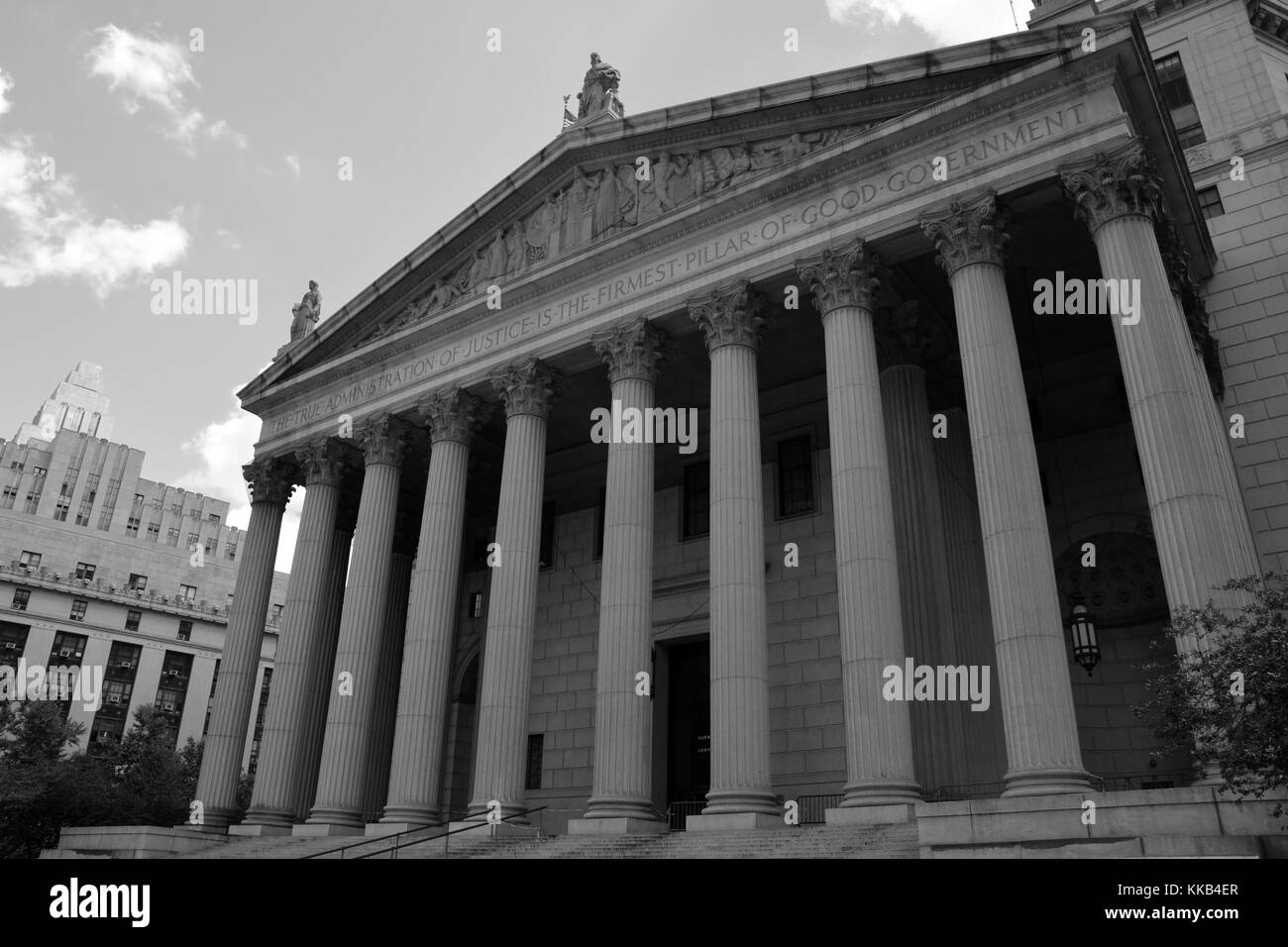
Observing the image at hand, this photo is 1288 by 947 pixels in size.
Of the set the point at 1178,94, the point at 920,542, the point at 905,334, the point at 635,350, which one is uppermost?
the point at 1178,94

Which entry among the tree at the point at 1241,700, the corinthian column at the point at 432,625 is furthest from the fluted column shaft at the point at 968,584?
the corinthian column at the point at 432,625

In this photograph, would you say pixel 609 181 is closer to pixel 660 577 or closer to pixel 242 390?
pixel 660 577

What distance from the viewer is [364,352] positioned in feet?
107

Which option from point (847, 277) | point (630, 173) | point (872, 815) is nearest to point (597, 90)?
point (630, 173)

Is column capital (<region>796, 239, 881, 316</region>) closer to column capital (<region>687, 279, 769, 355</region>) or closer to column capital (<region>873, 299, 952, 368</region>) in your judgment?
column capital (<region>687, 279, 769, 355</region>)

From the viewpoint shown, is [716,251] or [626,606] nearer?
[626,606]

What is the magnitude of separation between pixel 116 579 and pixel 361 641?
65.2 metres

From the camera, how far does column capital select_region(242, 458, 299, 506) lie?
114 feet

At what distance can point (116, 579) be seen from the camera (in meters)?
83.2

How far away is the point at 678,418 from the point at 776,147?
368 inches

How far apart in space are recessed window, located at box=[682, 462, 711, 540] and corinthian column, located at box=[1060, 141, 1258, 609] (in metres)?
15.8

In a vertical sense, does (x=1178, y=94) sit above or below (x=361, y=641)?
above

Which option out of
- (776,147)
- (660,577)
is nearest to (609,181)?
(776,147)

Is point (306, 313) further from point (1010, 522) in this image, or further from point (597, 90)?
point (1010, 522)
